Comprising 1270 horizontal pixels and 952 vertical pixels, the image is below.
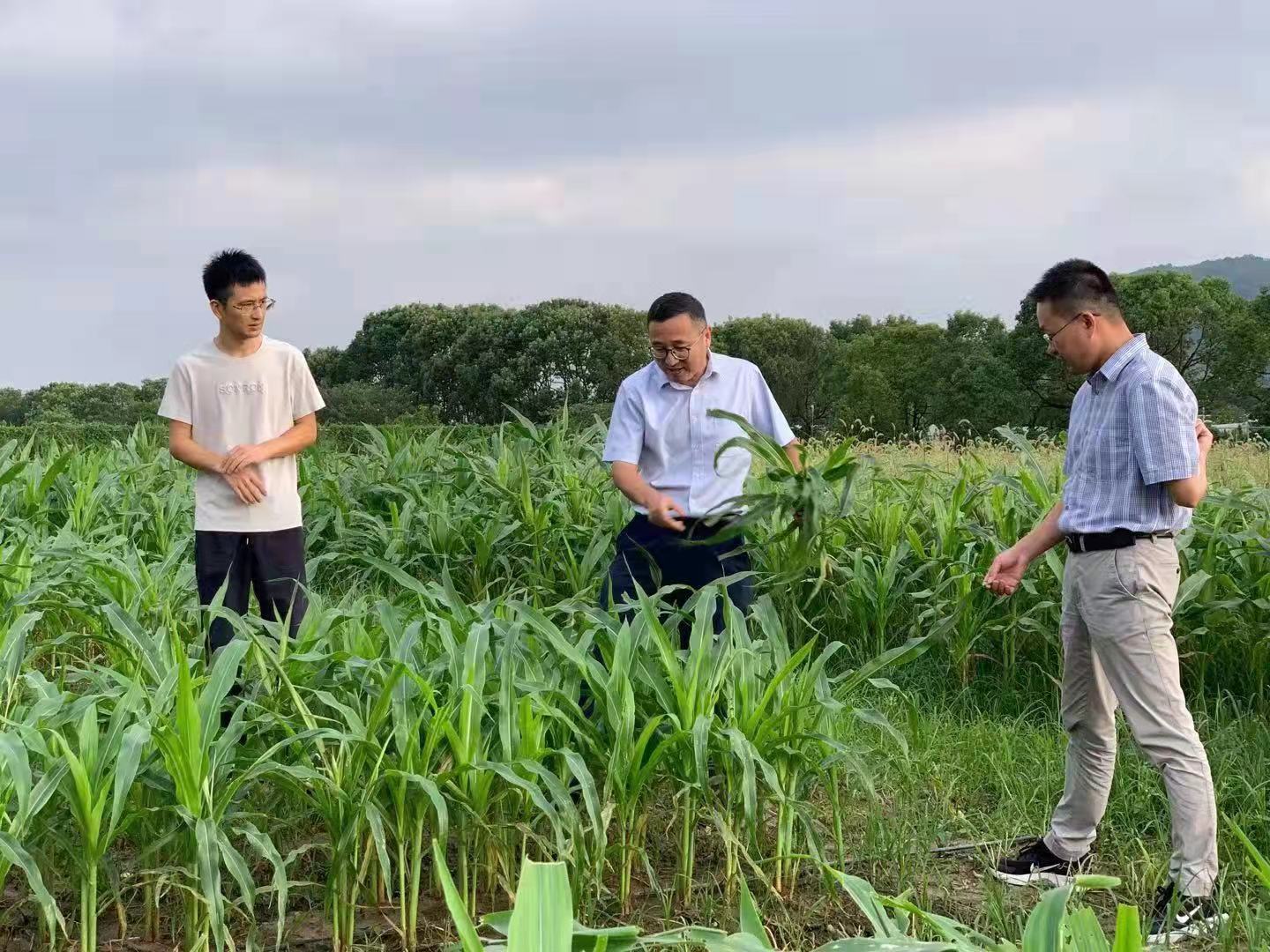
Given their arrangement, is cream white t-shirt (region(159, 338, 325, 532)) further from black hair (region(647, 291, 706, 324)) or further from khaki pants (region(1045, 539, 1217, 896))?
khaki pants (region(1045, 539, 1217, 896))

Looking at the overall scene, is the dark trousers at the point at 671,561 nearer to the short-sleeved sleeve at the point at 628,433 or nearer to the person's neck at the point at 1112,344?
the short-sleeved sleeve at the point at 628,433

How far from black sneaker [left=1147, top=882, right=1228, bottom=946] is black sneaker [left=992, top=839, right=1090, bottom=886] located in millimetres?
252

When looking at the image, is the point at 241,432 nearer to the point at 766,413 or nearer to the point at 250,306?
the point at 250,306

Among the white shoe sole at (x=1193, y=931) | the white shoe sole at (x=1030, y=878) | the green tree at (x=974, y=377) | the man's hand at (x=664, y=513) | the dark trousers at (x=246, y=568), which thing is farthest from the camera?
the green tree at (x=974, y=377)

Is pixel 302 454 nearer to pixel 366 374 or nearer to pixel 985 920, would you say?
pixel 985 920

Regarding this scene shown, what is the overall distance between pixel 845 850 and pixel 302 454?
6.07 meters

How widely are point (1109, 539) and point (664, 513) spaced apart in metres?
1.24

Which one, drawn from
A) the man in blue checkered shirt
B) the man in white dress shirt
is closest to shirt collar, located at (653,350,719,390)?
the man in white dress shirt

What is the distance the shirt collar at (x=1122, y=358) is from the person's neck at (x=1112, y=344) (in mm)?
12

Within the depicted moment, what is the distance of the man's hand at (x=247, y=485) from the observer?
3.96m

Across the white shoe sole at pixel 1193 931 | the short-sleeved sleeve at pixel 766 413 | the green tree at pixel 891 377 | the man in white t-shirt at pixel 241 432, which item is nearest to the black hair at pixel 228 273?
the man in white t-shirt at pixel 241 432

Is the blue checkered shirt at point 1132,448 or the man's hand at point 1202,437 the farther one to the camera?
the man's hand at point 1202,437

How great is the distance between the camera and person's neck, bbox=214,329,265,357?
4.02 m

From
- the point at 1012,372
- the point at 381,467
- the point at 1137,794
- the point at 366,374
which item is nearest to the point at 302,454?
the point at 381,467
